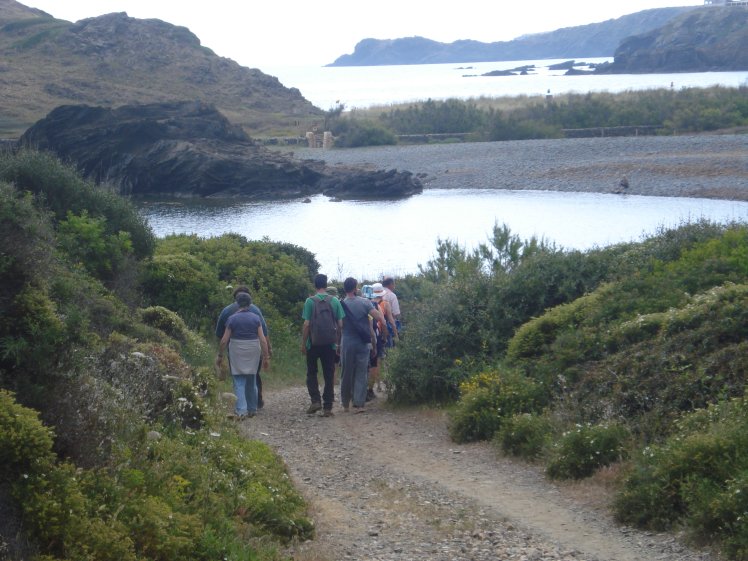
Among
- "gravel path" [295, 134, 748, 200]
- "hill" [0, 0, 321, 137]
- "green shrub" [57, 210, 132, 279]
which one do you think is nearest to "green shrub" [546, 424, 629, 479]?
"green shrub" [57, 210, 132, 279]

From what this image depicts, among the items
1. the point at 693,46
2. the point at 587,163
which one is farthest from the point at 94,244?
the point at 693,46

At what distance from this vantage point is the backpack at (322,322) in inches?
485

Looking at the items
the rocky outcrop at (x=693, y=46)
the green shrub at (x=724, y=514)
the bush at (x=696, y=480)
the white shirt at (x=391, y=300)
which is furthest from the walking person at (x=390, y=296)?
the rocky outcrop at (x=693, y=46)

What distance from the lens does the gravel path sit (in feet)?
166

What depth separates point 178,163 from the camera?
5947cm

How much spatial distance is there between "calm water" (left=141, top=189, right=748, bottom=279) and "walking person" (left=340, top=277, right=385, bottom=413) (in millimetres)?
17149

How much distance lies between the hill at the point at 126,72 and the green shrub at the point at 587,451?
68.7 meters

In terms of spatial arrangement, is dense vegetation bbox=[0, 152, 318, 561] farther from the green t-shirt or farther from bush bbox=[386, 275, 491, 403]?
bush bbox=[386, 275, 491, 403]

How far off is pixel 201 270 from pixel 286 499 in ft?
40.1

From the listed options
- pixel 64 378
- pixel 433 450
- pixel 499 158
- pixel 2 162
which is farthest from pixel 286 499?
pixel 499 158

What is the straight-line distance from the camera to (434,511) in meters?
7.88

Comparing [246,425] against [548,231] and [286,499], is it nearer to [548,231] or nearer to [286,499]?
[286,499]

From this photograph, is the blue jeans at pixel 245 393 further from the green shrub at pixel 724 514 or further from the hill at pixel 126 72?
the hill at pixel 126 72

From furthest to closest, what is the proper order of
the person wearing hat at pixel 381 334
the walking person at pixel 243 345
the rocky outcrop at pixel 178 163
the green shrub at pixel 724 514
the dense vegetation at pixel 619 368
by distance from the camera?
the rocky outcrop at pixel 178 163 < the person wearing hat at pixel 381 334 < the walking person at pixel 243 345 < the dense vegetation at pixel 619 368 < the green shrub at pixel 724 514
